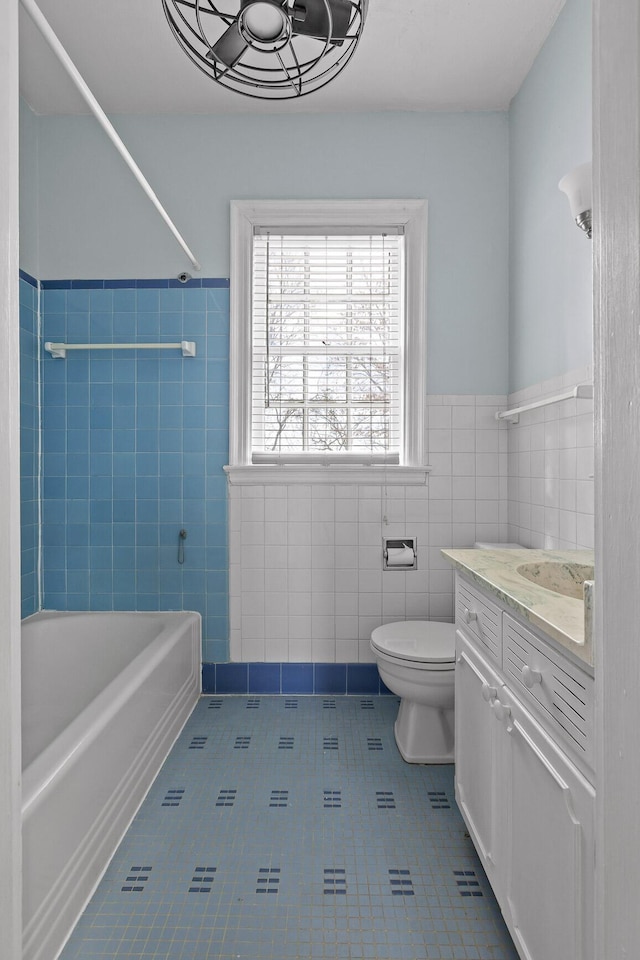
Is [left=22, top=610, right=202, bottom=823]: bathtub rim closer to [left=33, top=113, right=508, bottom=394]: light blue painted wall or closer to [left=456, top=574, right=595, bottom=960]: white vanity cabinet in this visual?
[left=456, top=574, right=595, bottom=960]: white vanity cabinet

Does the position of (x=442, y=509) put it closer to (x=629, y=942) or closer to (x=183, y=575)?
(x=183, y=575)

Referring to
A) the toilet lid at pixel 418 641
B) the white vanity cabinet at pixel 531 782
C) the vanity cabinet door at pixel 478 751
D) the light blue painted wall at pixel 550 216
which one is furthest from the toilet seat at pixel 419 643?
the light blue painted wall at pixel 550 216

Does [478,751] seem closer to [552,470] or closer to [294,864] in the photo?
[294,864]

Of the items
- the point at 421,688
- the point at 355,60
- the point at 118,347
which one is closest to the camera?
the point at 421,688

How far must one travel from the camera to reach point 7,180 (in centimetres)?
70

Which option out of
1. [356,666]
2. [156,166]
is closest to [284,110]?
[156,166]

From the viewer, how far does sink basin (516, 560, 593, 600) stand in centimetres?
155

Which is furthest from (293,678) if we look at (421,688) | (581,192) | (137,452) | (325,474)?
(581,192)

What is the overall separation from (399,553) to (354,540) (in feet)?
0.71

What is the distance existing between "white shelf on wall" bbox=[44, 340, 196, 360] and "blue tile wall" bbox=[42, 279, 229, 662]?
0.22 feet

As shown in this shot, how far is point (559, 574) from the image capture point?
5.23 ft

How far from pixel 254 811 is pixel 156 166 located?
270 cm

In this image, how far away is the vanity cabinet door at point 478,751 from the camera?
133 cm

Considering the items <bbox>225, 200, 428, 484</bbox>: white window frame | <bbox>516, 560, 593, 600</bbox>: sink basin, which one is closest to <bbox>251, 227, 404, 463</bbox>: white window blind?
<bbox>225, 200, 428, 484</bbox>: white window frame
